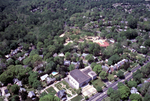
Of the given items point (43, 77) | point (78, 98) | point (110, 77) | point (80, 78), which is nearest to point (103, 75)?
point (110, 77)

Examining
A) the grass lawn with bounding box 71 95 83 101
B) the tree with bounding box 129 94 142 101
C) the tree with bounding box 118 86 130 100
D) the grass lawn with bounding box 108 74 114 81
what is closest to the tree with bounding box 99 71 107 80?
the grass lawn with bounding box 108 74 114 81

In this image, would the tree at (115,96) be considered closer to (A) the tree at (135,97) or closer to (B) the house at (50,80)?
(A) the tree at (135,97)

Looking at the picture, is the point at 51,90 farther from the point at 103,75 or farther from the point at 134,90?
the point at 134,90

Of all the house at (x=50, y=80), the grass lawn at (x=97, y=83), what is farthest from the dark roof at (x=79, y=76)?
the house at (x=50, y=80)

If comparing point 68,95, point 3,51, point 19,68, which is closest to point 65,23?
point 3,51

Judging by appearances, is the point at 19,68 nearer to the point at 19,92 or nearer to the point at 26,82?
the point at 26,82

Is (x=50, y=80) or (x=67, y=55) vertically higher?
(x=67, y=55)

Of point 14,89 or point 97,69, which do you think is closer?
point 14,89

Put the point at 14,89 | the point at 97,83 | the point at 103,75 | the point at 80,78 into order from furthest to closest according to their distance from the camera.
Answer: the point at 97,83, the point at 103,75, the point at 80,78, the point at 14,89

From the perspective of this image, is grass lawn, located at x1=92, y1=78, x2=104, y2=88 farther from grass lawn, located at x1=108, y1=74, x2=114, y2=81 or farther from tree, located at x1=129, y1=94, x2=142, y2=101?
tree, located at x1=129, y1=94, x2=142, y2=101

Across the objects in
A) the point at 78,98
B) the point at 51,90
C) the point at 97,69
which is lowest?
the point at 78,98
